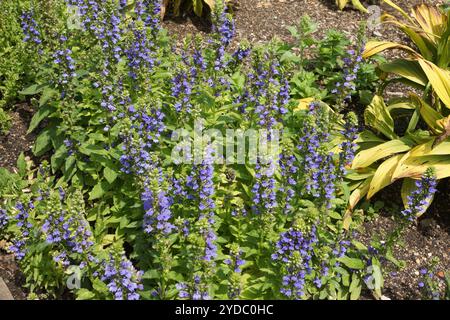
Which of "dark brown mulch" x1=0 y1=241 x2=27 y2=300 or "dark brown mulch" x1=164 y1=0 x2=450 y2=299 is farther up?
"dark brown mulch" x1=164 y1=0 x2=450 y2=299

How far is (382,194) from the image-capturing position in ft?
19.5

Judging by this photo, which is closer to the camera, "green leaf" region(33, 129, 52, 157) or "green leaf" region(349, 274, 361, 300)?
"green leaf" region(349, 274, 361, 300)

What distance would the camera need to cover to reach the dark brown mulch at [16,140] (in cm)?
614

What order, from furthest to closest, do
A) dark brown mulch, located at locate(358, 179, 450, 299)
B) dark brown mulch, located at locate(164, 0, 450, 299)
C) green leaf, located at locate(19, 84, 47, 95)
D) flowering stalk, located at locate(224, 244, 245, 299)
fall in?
1. green leaf, located at locate(19, 84, 47, 95)
2. dark brown mulch, located at locate(164, 0, 450, 299)
3. dark brown mulch, located at locate(358, 179, 450, 299)
4. flowering stalk, located at locate(224, 244, 245, 299)

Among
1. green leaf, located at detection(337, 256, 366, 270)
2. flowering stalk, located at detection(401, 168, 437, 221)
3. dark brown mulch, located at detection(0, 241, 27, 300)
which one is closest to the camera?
flowering stalk, located at detection(401, 168, 437, 221)

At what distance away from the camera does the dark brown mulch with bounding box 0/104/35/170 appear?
20.2 feet

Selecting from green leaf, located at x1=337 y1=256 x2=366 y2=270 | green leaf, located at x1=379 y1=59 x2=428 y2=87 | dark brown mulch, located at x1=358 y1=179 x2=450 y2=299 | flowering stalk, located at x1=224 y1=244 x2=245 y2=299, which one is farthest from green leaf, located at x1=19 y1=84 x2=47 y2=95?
green leaf, located at x1=379 y1=59 x2=428 y2=87

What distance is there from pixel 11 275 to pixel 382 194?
392cm

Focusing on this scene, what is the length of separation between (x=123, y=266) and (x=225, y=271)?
0.87 metres

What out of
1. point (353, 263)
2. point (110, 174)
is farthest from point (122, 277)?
point (353, 263)

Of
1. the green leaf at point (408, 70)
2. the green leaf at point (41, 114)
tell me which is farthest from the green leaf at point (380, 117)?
the green leaf at point (41, 114)

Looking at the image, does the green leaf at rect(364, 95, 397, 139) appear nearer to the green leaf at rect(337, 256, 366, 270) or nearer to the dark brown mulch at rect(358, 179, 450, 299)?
the dark brown mulch at rect(358, 179, 450, 299)

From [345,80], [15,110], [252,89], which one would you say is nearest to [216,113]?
[252,89]

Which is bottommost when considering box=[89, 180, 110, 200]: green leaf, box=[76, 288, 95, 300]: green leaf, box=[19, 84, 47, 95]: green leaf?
box=[76, 288, 95, 300]: green leaf
